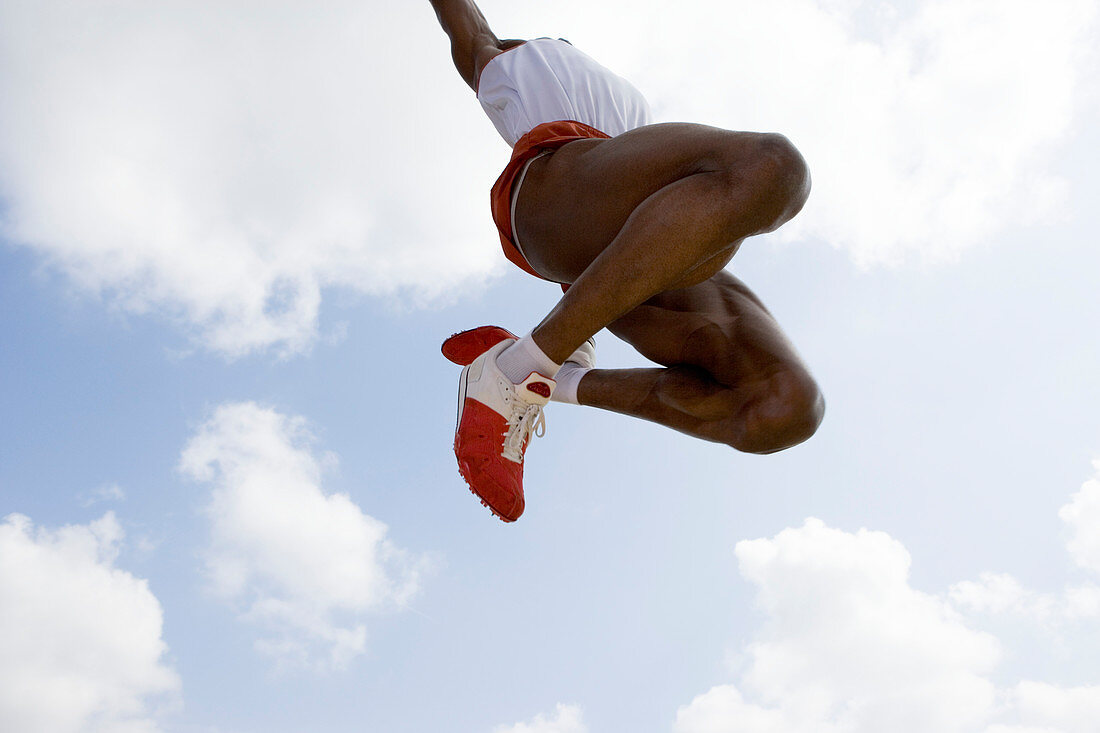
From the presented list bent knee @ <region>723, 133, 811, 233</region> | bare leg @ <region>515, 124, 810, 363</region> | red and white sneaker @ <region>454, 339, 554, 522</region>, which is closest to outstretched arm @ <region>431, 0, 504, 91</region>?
bare leg @ <region>515, 124, 810, 363</region>

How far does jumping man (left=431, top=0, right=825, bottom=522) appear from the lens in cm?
180

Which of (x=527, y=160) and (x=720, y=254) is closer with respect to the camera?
(x=720, y=254)

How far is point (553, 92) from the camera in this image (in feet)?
7.72

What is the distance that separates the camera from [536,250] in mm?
2307

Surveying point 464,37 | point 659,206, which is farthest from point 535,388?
point 464,37

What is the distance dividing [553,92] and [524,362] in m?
0.77

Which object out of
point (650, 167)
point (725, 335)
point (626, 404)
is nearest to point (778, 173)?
point (650, 167)

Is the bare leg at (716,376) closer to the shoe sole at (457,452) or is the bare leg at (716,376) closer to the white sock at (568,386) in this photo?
the white sock at (568,386)

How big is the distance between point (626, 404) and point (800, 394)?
1.59ft

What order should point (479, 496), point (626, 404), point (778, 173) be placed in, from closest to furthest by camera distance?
point (778, 173) < point (479, 496) < point (626, 404)

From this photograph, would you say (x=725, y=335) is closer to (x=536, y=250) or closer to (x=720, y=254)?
(x=720, y=254)

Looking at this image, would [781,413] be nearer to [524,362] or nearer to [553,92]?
[524,362]

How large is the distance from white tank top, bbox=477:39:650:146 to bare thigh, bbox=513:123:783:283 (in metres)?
0.22

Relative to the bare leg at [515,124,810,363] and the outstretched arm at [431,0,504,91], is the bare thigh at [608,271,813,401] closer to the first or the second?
the bare leg at [515,124,810,363]
